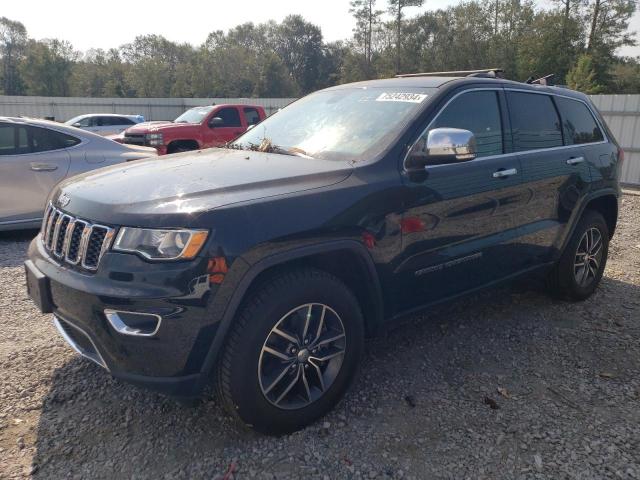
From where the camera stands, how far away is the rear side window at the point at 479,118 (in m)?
3.36

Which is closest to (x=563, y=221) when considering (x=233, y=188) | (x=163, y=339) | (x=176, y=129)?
(x=233, y=188)

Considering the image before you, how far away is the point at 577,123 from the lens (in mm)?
4480

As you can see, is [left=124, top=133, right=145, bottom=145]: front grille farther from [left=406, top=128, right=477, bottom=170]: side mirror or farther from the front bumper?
the front bumper

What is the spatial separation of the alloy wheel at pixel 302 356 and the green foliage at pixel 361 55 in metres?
31.5

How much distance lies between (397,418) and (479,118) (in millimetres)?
2066

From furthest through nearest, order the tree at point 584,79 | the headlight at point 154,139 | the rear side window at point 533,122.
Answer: the tree at point 584,79, the headlight at point 154,139, the rear side window at point 533,122

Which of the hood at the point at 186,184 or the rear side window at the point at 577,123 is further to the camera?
the rear side window at the point at 577,123

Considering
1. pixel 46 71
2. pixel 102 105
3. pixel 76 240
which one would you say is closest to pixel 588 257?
pixel 76 240

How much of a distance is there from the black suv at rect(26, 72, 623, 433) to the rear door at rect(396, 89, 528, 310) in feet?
0.04

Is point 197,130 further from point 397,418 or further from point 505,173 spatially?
point 397,418

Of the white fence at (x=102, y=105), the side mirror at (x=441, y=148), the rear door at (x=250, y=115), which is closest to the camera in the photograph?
the side mirror at (x=441, y=148)

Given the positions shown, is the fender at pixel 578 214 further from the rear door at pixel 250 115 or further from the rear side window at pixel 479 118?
the rear door at pixel 250 115

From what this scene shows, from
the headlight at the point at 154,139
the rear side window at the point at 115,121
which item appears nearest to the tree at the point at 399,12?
the rear side window at the point at 115,121

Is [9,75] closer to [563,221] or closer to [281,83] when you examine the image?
[281,83]
